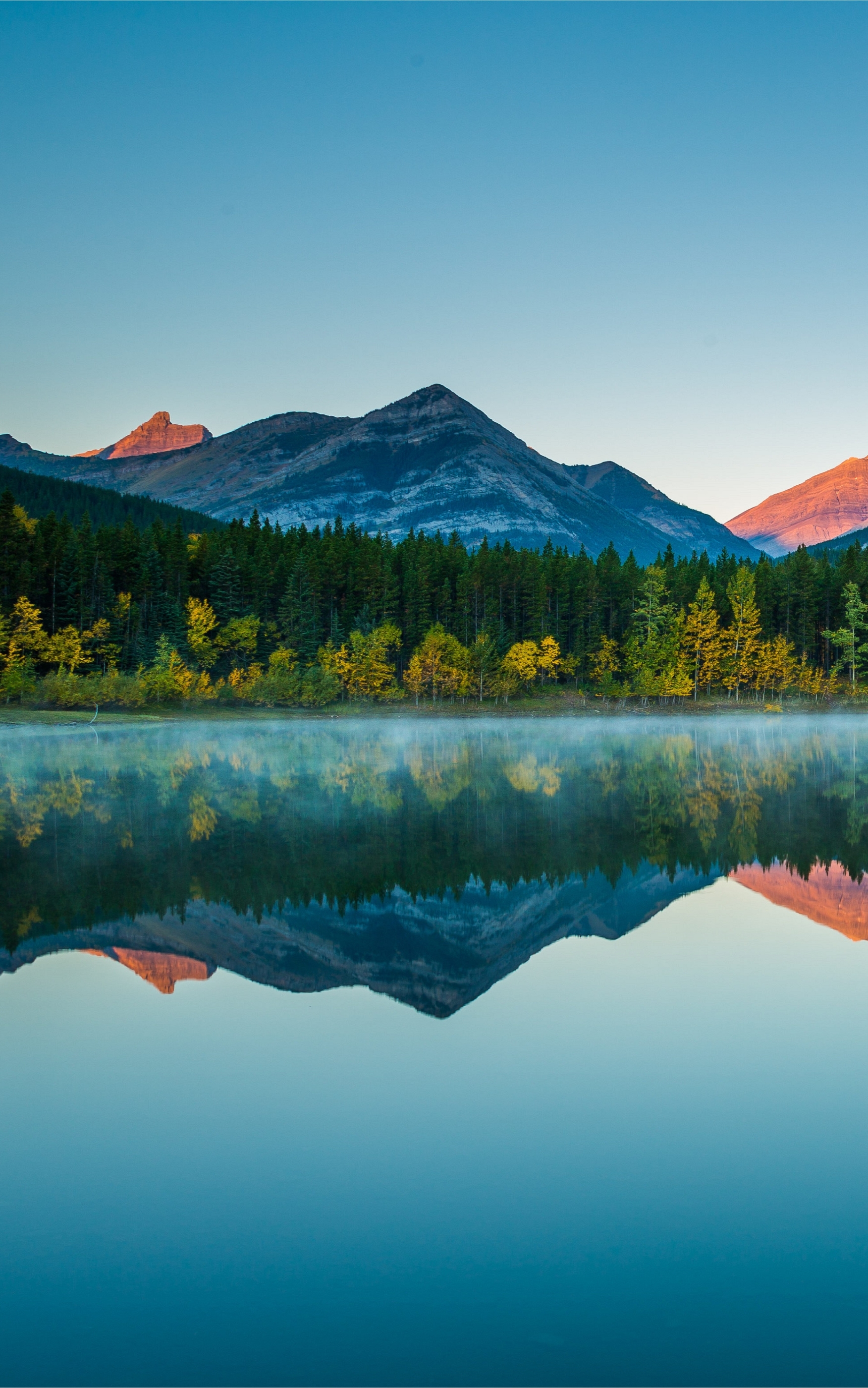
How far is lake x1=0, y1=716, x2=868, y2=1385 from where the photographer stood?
5727 mm

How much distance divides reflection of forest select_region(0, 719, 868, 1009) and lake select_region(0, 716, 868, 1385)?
171 millimetres

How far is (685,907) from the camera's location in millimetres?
16031

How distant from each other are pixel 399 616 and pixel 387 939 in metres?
98.5

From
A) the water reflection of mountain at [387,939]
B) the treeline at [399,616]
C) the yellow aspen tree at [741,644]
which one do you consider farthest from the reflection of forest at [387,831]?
the yellow aspen tree at [741,644]

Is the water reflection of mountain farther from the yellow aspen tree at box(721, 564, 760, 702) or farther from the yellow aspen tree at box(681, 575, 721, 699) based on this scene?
the yellow aspen tree at box(721, 564, 760, 702)

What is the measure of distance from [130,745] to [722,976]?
52.4 m

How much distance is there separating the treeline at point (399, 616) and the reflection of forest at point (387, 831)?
146 feet

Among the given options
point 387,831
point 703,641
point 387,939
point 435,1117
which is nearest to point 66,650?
point 703,641

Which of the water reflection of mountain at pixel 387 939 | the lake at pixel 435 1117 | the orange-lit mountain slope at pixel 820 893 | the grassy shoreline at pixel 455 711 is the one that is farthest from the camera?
the grassy shoreline at pixel 455 711

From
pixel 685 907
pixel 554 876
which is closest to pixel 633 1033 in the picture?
pixel 685 907

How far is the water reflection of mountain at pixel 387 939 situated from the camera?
40.4 ft

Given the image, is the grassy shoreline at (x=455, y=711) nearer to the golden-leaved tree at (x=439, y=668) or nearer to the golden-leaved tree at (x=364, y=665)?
the golden-leaved tree at (x=364, y=665)

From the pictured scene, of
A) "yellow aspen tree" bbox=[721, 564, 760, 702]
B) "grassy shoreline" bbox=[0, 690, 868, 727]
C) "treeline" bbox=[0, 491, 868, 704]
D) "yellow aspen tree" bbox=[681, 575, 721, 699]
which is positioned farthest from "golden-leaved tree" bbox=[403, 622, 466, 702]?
"yellow aspen tree" bbox=[721, 564, 760, 702]

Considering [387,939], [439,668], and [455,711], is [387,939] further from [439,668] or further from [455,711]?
[439,668]
